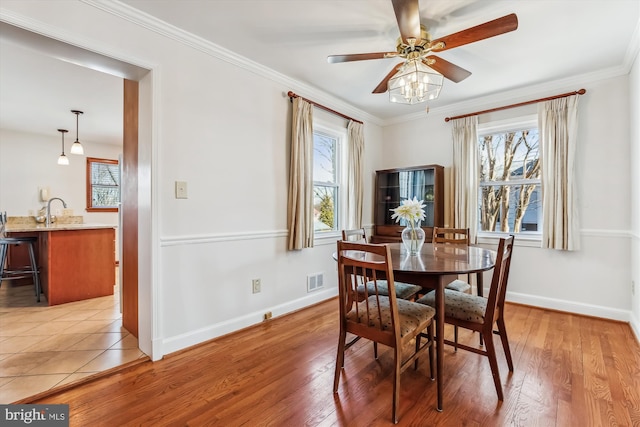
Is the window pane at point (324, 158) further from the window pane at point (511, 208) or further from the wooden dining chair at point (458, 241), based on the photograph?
the window pane at point (511, 208)

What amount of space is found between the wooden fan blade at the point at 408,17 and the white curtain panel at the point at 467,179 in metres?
2.17

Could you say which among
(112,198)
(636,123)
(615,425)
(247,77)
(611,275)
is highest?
(247,77)

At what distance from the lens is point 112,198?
234 inches

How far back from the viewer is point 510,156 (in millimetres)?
3602

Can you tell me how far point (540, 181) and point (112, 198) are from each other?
717 centimetres

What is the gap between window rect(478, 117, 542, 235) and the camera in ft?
11.3

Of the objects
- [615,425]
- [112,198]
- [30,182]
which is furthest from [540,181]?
[30,182]

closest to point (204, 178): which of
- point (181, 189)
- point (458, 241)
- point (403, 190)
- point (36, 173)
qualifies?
point (181, 189)

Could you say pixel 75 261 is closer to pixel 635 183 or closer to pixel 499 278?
pixel 499 278

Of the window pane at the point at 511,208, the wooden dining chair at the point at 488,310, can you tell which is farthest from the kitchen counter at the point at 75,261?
the window pane at the point at 511,208

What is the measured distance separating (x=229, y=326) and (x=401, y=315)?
1628mm

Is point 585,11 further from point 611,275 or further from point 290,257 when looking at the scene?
point 290,257

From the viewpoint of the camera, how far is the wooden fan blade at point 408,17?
5.18 ft

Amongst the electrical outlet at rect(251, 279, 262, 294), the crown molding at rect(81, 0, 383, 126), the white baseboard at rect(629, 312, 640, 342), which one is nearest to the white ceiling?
the crown molding at rect(81, 0, 383, 126)
